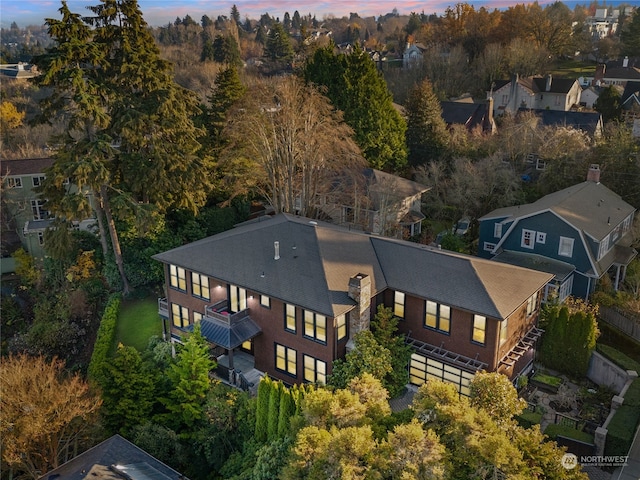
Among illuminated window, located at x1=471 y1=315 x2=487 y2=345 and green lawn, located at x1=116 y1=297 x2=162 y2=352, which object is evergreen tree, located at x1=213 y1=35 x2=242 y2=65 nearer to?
green lawn, located at x1=116 y1=297 x2=162 y2=352

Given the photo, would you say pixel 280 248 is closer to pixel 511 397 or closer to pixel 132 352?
pixel 132 352

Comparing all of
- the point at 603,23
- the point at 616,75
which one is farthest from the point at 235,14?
the point at 616,75

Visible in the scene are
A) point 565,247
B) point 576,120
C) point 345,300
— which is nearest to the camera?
point 345,300

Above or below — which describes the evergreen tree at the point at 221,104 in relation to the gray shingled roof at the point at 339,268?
above

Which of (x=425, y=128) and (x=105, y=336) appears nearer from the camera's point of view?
(x=105, y=336)

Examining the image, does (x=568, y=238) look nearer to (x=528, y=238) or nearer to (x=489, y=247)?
(x=528, y=238)

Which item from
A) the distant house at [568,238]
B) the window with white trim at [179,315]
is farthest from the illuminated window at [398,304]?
the window with white trim at [179,315]

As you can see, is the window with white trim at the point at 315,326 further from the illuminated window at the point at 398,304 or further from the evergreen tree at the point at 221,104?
the evergreen tree at the point at 221,104
